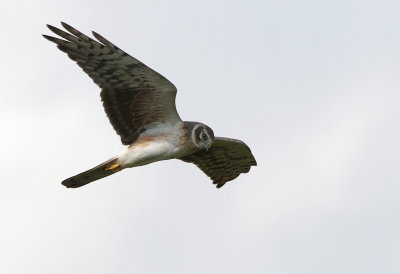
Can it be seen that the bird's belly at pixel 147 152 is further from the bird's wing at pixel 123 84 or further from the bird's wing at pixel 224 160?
the bird's wing at pixel 224 160

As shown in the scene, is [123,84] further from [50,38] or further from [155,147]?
[50,38]

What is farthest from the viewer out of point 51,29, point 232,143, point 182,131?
point 232,143

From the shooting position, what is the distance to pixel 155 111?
14.5 meters

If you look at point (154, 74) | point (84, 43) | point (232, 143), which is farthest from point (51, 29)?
point (232, 143)

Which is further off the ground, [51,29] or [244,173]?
[51,29]

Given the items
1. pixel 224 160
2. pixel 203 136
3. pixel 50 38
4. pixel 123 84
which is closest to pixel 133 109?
pixel 123 84

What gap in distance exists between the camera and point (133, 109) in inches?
572

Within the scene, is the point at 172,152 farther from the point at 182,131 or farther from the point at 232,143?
the point at 232,143

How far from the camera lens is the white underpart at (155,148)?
47.0ft

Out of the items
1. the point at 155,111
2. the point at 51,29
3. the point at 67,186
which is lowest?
the point at 67,186

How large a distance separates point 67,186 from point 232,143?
2.52 metres

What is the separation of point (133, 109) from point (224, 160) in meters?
2.05

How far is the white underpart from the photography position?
1431 cm

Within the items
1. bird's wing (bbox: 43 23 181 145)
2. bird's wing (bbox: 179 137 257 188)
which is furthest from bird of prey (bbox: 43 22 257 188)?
bird's wing (bbox: 179 137 257 188)
